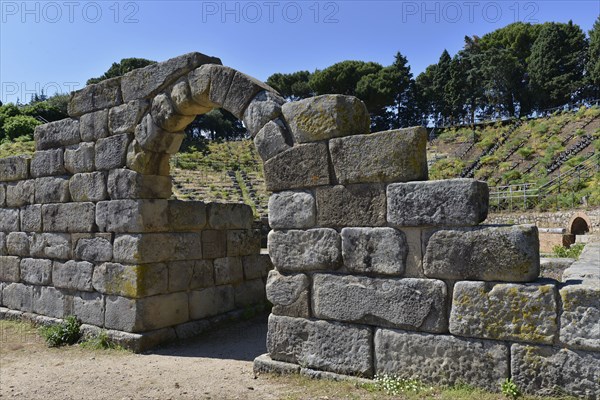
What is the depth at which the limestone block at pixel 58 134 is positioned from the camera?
7530 mm

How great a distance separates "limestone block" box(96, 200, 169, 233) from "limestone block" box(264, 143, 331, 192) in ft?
7.81

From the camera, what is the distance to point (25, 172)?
8.20 metres

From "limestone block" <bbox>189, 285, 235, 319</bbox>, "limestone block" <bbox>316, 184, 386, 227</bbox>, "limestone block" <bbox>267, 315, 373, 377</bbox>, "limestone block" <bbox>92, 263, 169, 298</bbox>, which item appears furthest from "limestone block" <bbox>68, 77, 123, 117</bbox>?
"limestone block" <bbox>267, 315, 373, 377</bbox>

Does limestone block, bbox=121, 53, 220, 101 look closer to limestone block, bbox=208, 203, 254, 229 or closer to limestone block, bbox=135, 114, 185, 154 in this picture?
limestone block, bbox=135, 114, 185, 154

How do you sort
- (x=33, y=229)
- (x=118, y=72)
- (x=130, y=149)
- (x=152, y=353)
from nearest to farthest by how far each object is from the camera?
(x=152, y=353)
(x=130, y=149)
(x=33, y=229)
(x=118, y=72)

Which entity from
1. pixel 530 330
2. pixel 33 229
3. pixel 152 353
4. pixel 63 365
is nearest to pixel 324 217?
pixel 530 330

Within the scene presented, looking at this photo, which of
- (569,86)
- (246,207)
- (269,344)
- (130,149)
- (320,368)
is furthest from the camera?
(569,86)

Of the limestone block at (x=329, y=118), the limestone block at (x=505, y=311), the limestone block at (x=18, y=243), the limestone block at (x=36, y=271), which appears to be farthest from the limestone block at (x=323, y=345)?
the limestone block at (x=18, y=243)

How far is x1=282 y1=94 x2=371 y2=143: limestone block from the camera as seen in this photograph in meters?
4.73

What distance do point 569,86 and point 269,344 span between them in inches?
1941

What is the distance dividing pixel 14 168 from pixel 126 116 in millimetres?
2991

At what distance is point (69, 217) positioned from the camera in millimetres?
7414

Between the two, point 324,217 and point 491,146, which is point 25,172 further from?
point 491,146

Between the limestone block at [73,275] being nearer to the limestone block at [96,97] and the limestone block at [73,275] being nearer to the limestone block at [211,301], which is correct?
the limestone block at [211,301]
